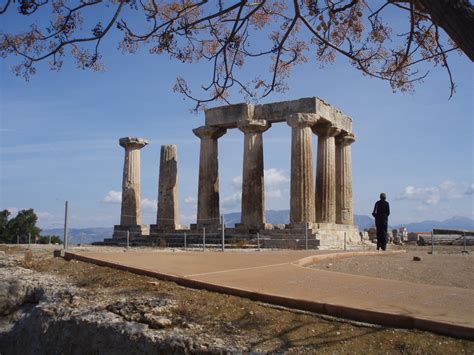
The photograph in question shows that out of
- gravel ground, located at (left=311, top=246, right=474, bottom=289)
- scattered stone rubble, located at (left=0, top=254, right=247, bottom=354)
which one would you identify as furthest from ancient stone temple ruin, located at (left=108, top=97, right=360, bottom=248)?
scattered stone rubble, located at (left=0, top=254, right=247, bottom=354)

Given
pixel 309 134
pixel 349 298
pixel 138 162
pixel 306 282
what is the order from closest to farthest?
pixel 349 298 → pixel 306 282 → pixel 309 134 → pixel 138 162

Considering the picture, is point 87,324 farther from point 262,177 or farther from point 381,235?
point 262,177

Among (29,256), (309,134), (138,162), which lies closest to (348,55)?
(29,256)

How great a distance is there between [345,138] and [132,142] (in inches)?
486

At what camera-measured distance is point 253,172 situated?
1096 inches

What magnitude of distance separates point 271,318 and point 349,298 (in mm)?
953

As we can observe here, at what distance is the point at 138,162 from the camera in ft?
106

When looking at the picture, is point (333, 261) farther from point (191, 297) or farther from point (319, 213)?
point (319, 213)

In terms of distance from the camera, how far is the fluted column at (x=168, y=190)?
99.9ft

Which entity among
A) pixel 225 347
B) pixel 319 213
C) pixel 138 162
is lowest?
pixel 225 347

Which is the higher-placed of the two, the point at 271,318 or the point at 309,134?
the point at 309,134

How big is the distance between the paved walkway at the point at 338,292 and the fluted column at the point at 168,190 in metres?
21.5

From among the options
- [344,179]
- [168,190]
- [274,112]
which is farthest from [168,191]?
[344,179]

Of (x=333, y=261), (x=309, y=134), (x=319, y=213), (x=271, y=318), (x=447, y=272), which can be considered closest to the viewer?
(x=271, y=318)
